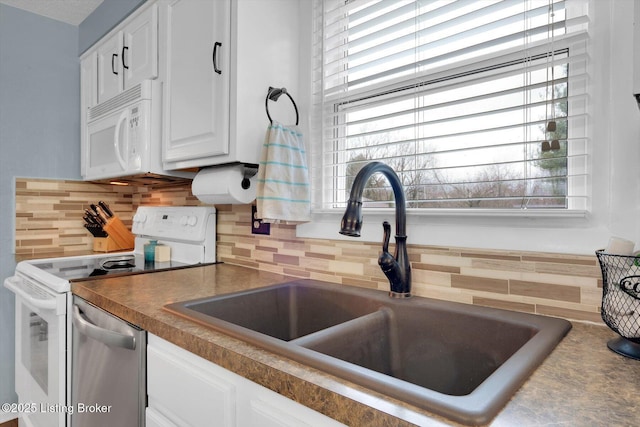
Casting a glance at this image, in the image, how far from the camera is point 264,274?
5.37 ft

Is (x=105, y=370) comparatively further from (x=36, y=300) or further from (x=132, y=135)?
(x=132, y=135)

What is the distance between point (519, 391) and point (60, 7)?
3056 millimetres

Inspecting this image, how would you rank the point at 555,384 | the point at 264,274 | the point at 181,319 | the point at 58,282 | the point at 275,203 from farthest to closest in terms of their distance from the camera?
the point at 264,274
the point at 58,282
the point at 275,203
the point at 181,319
the point at 555,384

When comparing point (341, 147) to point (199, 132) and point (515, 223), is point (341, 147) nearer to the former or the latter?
point (199, 132)

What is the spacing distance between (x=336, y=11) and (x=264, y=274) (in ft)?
3.66

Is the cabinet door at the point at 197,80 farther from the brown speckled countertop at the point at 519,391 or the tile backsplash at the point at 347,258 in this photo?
the brown speckled countertop at the point at 519,391

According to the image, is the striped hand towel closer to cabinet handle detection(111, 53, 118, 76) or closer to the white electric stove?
the white electric stove

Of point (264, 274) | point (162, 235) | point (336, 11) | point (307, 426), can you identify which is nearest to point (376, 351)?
point (307, 426)

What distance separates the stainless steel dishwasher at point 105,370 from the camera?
3.48 ft

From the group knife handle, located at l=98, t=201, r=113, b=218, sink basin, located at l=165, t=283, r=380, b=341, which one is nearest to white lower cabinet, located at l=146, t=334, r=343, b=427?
sink basin, located at l=165, t=283, r=380, b=341

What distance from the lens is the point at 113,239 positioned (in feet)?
8.17

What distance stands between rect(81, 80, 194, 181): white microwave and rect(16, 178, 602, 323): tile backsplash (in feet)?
1.28

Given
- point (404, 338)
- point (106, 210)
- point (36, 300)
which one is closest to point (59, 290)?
point (36, 300)

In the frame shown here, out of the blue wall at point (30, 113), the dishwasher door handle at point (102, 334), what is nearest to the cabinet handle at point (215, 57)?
the dishwasher door handle at point (102, 334)
